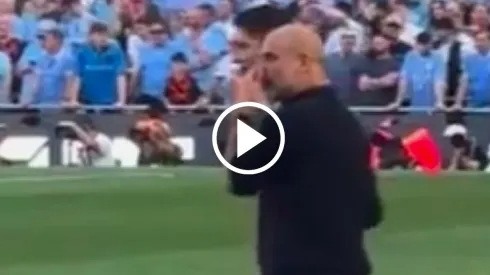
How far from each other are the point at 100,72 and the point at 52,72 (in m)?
0.61

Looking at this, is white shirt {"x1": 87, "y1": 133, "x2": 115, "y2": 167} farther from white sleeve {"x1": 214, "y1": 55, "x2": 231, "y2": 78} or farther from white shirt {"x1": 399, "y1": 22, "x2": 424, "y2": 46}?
white shirt {"x1": 399, "y1": 22, "x2": 424, "y2": 46}

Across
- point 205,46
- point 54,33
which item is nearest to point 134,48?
point 205,46

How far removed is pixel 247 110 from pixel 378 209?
0.71 meters

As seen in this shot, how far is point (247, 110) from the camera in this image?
455 centimetres

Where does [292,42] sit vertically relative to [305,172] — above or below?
above

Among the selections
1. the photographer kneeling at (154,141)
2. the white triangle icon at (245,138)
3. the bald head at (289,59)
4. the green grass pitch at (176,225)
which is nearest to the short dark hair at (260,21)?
the bald head at (289,59)

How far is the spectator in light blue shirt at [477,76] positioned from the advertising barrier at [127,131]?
1.09 ft

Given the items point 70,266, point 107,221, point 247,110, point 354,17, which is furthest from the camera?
point 354,17

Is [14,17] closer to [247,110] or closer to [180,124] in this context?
[180,124]

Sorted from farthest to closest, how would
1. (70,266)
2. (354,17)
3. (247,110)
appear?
(354,17) → (70,266) → (247,110)

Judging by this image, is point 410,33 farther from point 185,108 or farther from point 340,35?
point 185,108

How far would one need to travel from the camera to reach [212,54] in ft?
63.0

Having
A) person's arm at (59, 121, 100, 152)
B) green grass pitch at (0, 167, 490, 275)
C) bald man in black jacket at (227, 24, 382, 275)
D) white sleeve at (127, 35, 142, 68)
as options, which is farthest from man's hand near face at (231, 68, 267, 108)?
white sleeve at (127, 35, 142, 68)

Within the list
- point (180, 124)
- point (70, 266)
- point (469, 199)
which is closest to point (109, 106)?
point (180, 124)
